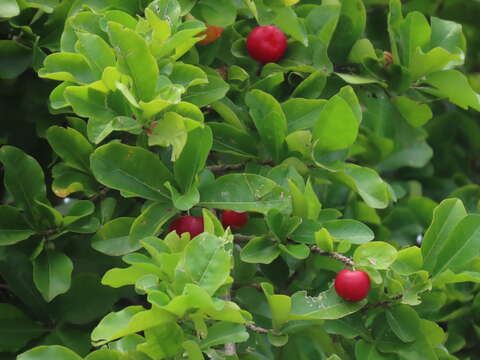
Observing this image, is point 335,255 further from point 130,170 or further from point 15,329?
point 15,329

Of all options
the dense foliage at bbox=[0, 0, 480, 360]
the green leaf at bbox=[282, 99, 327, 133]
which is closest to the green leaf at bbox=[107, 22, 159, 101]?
the dense foliage at bbox=[0, 0, 480, 360]

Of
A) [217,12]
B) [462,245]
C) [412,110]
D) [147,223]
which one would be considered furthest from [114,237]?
[412,110]

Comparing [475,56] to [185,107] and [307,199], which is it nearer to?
[307,199]

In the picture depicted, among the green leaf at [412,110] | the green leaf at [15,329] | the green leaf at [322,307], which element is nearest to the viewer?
the green leaf at [322,307]

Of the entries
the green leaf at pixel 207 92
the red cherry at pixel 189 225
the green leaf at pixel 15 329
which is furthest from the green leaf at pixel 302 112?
the green leaf at pixel 15 329

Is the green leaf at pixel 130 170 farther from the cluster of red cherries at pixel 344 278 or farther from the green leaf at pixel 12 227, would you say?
the green leaf at pixel 12 227

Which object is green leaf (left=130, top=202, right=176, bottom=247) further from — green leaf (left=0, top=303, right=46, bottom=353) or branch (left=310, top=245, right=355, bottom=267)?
green leaf (left=0, top=303, right=46, bottom=353)

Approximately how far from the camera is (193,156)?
124cm

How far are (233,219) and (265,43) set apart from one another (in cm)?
31

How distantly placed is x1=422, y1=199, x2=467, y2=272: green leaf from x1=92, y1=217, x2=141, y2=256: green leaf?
441mm

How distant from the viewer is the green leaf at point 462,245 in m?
1.28

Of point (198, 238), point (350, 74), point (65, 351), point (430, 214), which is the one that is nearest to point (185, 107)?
point (198, 238)

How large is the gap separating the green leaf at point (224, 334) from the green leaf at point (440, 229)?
1.17 feet

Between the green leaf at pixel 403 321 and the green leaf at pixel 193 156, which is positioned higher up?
the green leaf at pixel 193 156
